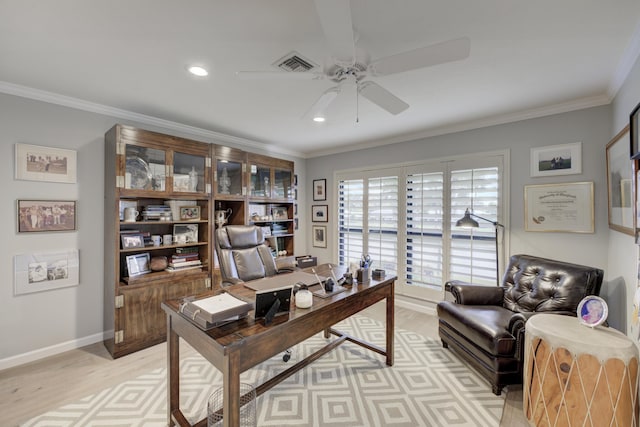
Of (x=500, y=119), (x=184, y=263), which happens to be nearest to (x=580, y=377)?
(x=500, y=119)

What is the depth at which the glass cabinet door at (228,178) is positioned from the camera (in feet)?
11.4

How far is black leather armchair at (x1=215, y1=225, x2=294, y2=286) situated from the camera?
2705 mm

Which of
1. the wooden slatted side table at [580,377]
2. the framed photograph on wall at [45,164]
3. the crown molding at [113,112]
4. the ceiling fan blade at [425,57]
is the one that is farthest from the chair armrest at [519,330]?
the framed photograph on wall at [45,164]

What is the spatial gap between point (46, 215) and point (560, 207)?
5.03 meters

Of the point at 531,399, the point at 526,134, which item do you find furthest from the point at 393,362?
the point at 526,134

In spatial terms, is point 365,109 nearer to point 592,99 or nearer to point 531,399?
point 592,99

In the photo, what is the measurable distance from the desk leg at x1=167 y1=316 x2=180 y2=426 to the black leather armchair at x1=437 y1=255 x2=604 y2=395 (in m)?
2.23

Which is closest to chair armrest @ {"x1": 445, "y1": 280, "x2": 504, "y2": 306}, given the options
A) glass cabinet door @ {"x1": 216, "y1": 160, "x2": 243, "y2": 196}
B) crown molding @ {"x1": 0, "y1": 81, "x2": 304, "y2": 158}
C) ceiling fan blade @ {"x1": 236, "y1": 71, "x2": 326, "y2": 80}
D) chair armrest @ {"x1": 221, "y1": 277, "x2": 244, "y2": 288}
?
chair armrest @ {"x1": 221, "y1": 277, "x2": 244, "y2": 288}

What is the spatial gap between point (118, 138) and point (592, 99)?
454 cm

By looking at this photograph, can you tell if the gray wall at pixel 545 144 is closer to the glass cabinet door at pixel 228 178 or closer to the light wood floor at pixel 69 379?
the light wood floor at pixel 69 379

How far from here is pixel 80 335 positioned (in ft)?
9.15

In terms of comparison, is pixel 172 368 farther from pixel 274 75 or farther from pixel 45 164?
pixel 45 164

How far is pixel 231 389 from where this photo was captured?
1.25 meters

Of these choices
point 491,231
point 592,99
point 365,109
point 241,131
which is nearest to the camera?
point 592,99
